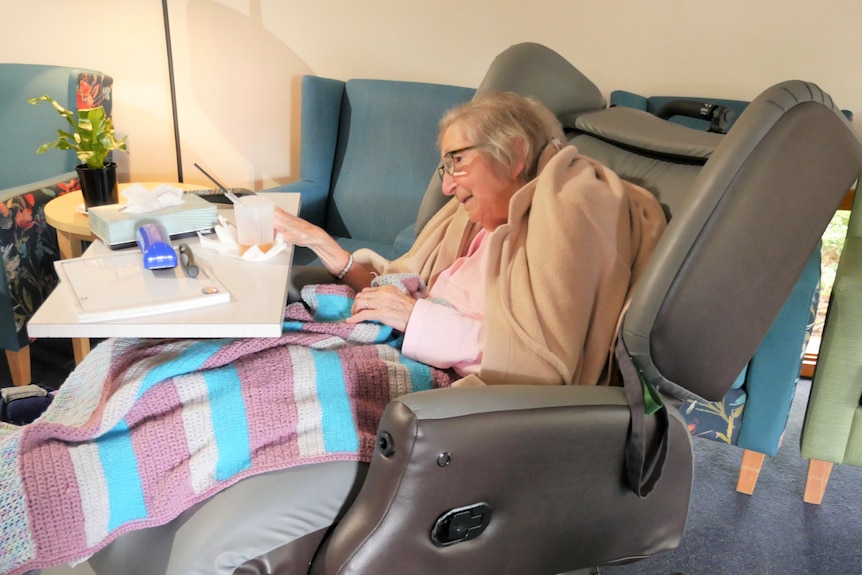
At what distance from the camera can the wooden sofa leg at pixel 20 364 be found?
1.94 m

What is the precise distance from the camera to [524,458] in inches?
35.4

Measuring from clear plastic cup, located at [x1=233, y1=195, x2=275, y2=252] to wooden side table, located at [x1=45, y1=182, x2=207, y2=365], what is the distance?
2.26 feet

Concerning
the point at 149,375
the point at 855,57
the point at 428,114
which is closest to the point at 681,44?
the point at 855,57

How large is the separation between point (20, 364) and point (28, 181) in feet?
2.47

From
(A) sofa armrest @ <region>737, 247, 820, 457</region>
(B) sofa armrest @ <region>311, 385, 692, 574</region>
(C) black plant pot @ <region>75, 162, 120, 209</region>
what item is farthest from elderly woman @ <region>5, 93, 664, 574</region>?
(C) black plant pot @ <region>75, 162, 120, 209</region>

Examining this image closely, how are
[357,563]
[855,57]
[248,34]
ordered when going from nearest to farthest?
[357,563] < [855,57] < [248,34]

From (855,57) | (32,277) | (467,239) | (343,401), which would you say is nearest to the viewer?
(343,401)

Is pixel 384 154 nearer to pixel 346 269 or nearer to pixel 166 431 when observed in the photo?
pixel 346 269

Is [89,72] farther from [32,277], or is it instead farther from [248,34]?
[32,277]

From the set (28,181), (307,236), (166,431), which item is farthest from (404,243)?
(28,181)

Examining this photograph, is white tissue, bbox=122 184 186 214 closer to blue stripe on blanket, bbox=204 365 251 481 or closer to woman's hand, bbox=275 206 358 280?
woman's hand, bbox=275 206 358 280

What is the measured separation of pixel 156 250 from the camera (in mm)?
1113

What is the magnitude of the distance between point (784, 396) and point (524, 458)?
39.3 inches

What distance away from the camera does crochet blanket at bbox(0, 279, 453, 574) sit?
2.77 feet
